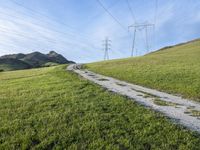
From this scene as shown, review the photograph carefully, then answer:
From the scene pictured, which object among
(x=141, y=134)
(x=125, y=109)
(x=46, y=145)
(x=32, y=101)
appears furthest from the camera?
(x=32, y=101)

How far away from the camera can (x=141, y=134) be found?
6734 millimetres

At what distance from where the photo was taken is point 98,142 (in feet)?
20.2

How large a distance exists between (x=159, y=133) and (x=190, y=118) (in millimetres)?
2486

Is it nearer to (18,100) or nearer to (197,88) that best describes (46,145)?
(18,100)

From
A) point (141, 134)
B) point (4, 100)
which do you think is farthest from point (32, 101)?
point (141, 134)

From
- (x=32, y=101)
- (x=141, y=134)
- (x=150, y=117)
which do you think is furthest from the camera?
(x=32, y=101)

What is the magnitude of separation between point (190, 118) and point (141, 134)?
9.96 ft

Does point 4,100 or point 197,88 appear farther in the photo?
point 197,88

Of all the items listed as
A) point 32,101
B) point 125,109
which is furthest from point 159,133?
point 32,101

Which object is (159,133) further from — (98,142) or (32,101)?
(32,101)

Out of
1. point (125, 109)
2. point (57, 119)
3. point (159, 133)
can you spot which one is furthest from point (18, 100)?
point (159, 133)

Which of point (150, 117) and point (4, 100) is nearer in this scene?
point (150, 117)

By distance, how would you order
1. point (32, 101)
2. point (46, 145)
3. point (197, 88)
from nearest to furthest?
point (46, 145) < point (32, 101) < point (197, 88)

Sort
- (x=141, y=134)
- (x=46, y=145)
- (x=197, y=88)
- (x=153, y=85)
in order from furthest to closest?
(x=153, y=85) → (x=197, y=88) → (x=141, y=134) → (x=46, y=145)
